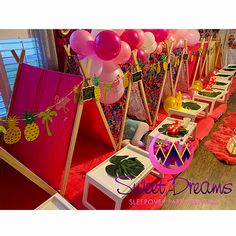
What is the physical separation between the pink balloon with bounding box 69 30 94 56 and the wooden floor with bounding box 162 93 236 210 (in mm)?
1398

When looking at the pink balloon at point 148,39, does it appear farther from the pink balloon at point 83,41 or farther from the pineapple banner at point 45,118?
the pineapple banner at point 45,118

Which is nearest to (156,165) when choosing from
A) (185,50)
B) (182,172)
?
(182,172)

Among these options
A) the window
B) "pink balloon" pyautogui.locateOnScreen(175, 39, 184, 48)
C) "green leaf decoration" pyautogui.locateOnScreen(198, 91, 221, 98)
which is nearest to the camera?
the window

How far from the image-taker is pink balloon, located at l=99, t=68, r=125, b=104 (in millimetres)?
1712

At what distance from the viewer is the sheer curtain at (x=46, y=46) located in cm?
196

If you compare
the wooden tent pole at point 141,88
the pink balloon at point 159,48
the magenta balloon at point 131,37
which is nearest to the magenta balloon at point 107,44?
the magenta balloon at point 131,37

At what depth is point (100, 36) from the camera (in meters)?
1.42

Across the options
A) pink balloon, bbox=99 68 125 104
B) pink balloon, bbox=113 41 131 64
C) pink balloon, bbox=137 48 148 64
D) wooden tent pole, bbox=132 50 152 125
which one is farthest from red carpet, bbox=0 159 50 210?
pink balloon, bbox=137 48 148 64

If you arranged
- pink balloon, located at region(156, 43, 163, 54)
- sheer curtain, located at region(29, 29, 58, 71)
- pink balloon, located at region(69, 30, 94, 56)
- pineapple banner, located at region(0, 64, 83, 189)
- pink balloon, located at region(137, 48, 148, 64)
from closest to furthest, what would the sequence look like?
pineapple banner, located at region(0, 64, 83, 189) → pink balloon, located at region(69, 30, 94, 56) → sheer curtain, located at region(29, 29, 58, 71) → pink balloon, located at region(137, 48, 148, 64) → pink balloon, located at region(156, 43, 163, 54)

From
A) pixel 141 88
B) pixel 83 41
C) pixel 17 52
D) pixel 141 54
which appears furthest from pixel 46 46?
pixel 141 88

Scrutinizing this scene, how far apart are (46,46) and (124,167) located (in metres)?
1.52

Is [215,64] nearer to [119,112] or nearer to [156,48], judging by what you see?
[156,48]

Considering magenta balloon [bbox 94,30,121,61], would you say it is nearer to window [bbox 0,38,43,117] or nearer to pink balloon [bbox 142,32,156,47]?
pink balloon [bbox 142,32,156,47]

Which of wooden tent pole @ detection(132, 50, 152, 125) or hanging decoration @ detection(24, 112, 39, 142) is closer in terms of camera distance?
hanging decoration @ detection(24, 112, 39, 142)
